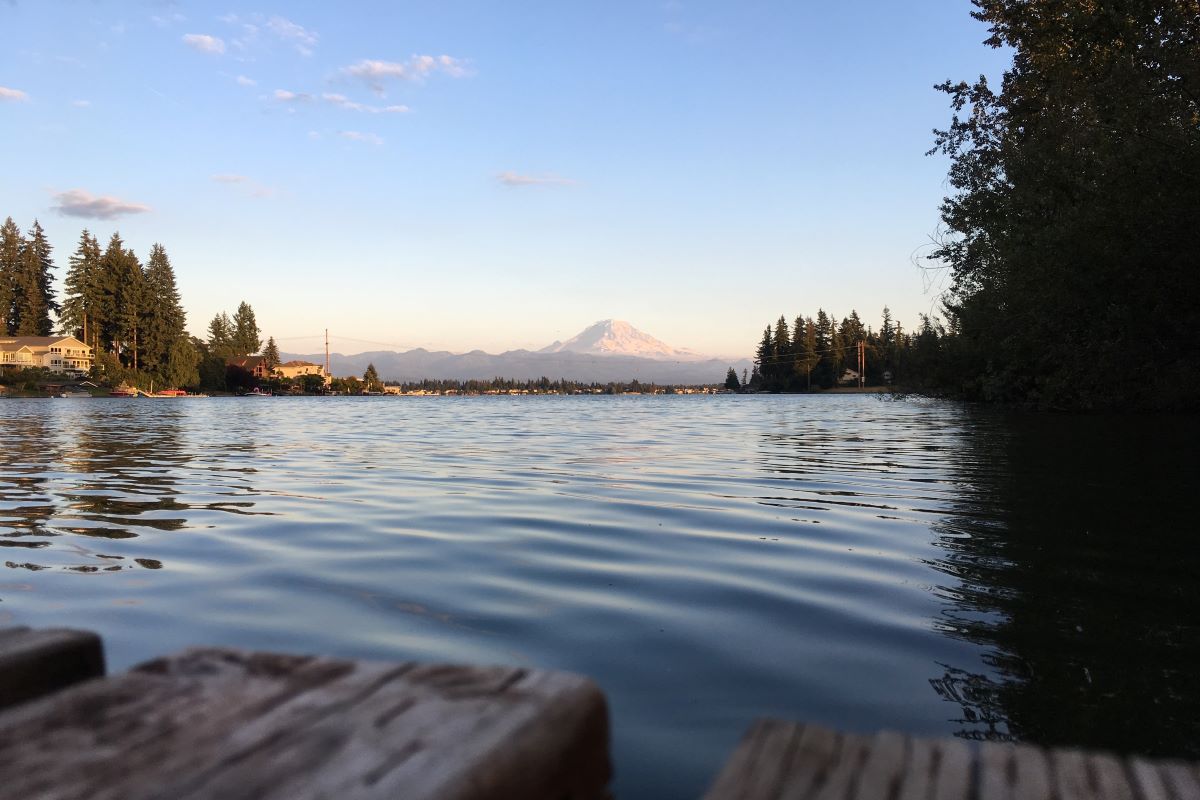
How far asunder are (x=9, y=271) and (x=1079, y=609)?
506 ft

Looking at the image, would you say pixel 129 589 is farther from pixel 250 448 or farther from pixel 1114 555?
pixel 250 448

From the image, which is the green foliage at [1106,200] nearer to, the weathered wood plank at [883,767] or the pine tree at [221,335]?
the weathered wood plank at [883,767]

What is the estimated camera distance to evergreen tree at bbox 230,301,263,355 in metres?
171

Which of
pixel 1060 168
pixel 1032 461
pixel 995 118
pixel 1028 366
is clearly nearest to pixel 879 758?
pixel 1032 461

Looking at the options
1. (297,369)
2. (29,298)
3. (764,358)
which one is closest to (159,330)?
(29,298)

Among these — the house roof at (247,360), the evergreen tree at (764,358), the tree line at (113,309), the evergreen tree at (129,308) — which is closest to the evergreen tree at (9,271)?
the tree line at (113,309)

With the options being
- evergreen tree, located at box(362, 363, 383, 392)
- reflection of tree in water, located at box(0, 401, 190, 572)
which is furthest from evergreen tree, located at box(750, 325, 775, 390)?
reflection of tree in water, located at box(0, 401, 190, 572)

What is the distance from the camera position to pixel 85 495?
11.3 meters

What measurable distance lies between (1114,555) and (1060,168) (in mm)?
15339

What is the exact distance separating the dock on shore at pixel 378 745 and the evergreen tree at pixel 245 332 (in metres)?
182

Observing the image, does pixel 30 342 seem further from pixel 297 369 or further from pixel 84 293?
pixel 297 369

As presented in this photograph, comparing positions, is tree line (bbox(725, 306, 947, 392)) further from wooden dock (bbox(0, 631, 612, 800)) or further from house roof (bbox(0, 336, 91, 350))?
wooden dock (bbox(0, 631, 612, 800))

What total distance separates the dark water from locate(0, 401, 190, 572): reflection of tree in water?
0.06 m

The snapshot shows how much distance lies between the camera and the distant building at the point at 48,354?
109 meters
